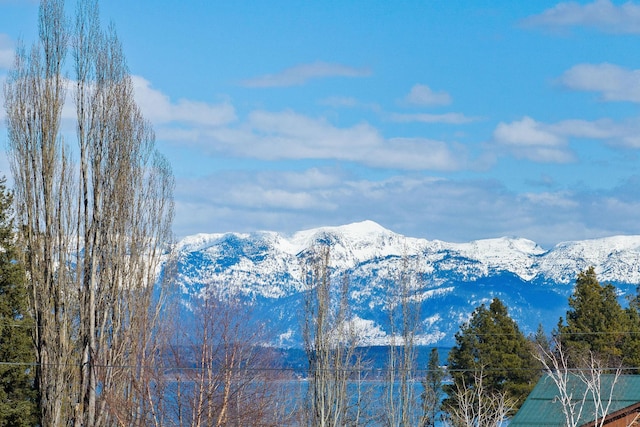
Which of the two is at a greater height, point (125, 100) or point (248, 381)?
point (125, 100)

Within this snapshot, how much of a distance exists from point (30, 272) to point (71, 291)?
59.3 inches

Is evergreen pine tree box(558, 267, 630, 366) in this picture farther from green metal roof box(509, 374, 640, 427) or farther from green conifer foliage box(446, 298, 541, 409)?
green metal roof box(509, 374, 640, 427)

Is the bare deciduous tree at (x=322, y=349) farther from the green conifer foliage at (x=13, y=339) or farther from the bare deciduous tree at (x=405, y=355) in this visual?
the green conifer foliage at (x=13, y=339)

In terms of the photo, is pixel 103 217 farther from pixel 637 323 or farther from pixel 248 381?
pixel 637 323

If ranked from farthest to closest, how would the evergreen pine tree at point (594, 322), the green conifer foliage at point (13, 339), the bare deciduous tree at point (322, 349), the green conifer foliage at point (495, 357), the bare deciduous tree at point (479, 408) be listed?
1. the evergreen pine tree at point (594, 322)
2. the green conifer foliage at point (495, 357)
3. the bare deciduous tree at point (322, 349)
4. the bare deciduous tree at point (479, 408)
5. the green conifer foliage at point (13, 339)

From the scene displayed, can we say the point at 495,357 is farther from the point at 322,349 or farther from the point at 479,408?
the point at 479,408

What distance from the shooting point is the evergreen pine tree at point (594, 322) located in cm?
5316

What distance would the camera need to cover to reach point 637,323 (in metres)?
57.6

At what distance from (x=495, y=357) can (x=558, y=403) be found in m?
17.8

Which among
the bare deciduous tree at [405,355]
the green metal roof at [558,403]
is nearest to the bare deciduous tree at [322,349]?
the bare deciduous tree at [405,355]

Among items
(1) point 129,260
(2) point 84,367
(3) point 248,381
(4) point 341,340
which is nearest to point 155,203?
(1) point 129,260

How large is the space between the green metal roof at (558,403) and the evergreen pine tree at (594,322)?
52.2 ft

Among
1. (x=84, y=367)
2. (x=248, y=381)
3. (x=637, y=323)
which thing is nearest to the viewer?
(x=248, y=381)

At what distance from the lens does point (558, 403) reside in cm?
3553
